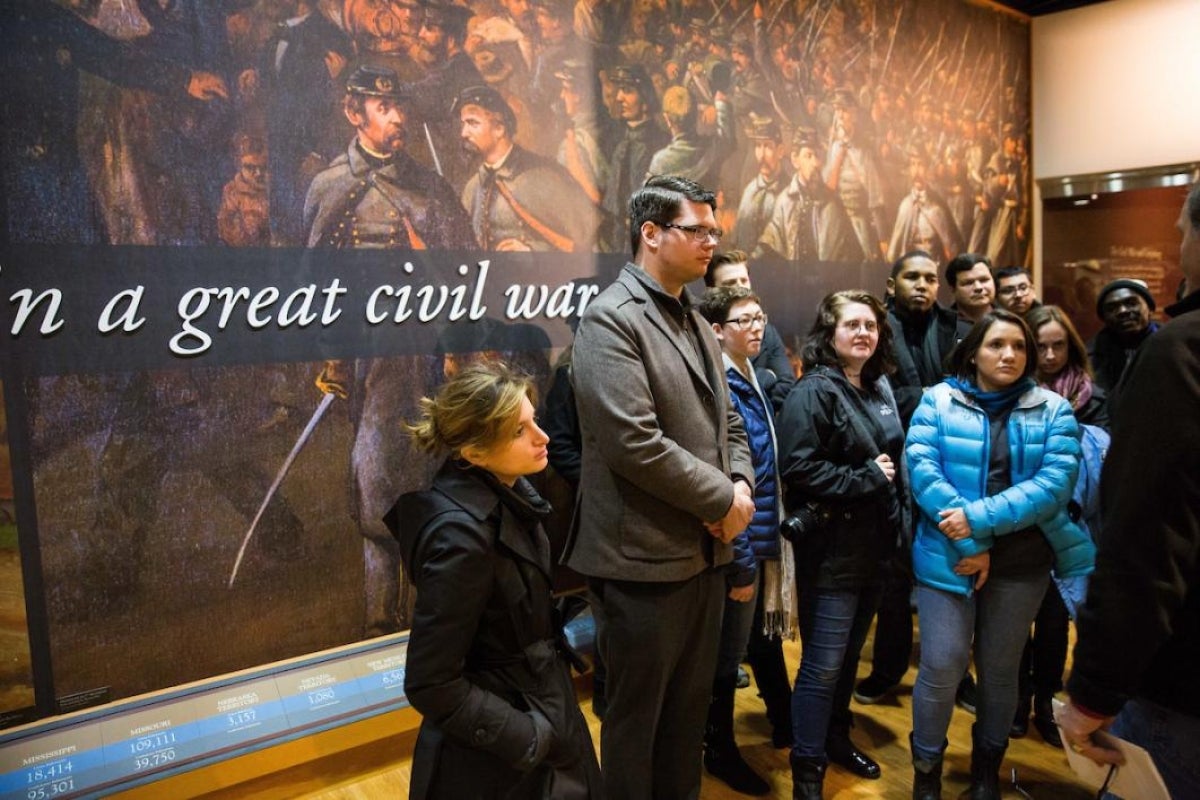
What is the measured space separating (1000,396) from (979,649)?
795mm

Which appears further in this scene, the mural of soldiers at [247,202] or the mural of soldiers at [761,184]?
the mural of soldiers at [761,184]

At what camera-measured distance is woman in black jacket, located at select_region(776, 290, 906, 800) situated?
2.67 metres

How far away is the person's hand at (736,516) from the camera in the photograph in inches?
87.0

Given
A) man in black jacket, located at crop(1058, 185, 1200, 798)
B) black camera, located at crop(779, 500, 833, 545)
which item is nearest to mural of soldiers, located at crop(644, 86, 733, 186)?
black camera, located at crop(779, 500, 833, 545)

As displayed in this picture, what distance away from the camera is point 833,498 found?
2648 millimetres

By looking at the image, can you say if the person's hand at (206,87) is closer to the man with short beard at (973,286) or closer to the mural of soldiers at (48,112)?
the mural of soldiers at (48,112)

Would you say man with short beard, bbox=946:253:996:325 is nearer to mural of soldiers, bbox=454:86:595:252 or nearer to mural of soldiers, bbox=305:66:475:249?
mural of soldiers, bbox=454:86:595:252

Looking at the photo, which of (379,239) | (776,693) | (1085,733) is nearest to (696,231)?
(1085,733)

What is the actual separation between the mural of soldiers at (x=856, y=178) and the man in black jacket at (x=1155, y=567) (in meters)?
3.98

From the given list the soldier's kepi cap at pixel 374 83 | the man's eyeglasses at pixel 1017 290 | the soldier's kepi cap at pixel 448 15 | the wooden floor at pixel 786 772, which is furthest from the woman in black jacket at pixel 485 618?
the man's eyeglasses at pixel 1017 290

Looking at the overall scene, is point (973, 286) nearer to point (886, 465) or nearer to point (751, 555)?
point (886, 465)

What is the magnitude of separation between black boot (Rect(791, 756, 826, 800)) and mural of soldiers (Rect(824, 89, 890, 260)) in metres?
3.61

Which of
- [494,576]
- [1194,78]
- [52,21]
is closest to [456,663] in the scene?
[494,576]

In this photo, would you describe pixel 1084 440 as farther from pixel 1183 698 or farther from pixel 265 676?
pixel 265 676
